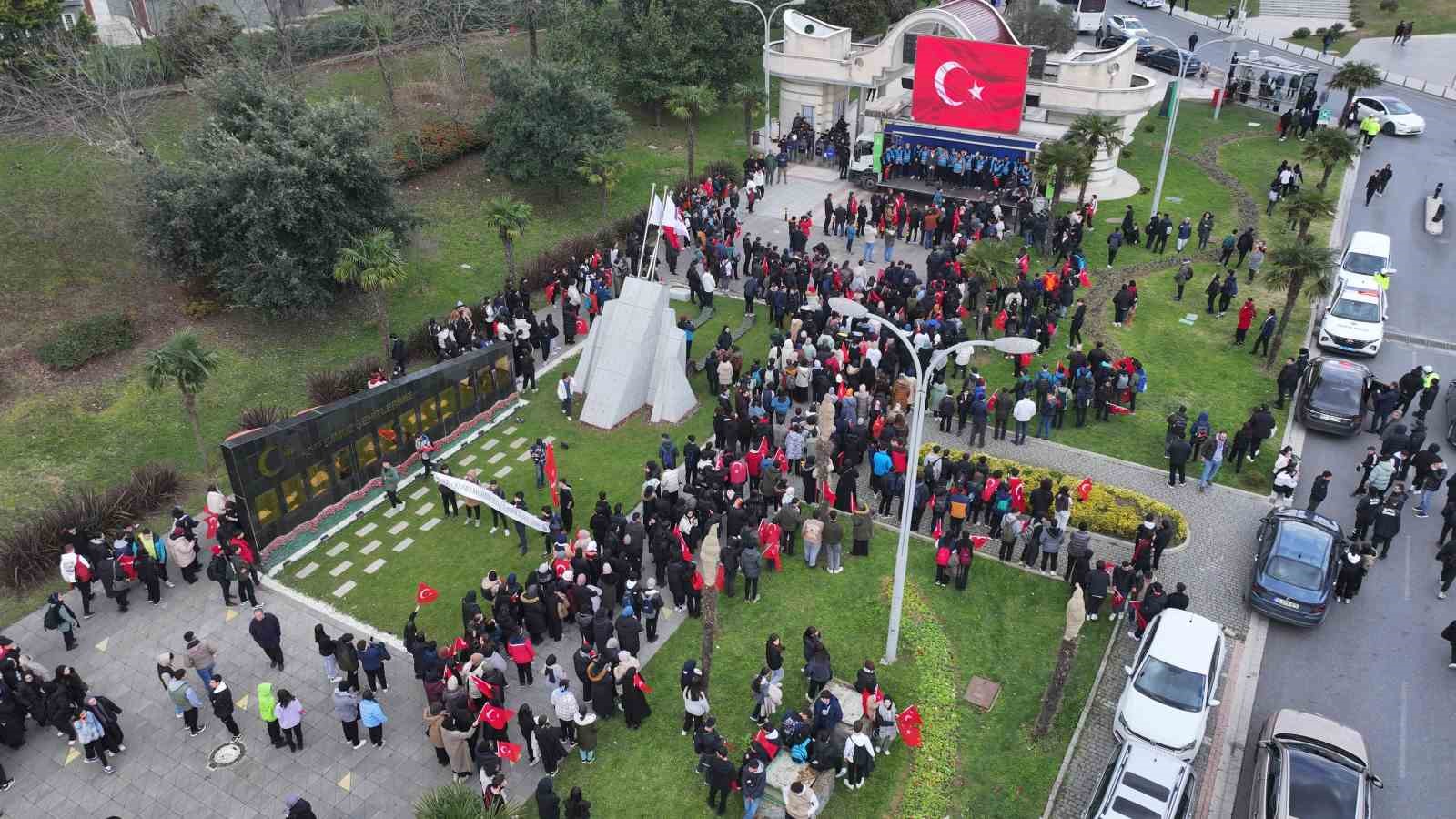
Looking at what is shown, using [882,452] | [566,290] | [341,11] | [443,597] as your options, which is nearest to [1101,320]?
[882,452]

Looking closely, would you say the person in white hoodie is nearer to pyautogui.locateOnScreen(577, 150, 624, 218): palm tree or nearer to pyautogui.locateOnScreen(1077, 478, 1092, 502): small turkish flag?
pyautogui.locateOnScreen(1077, 478, 1092, 502): small turkish flag

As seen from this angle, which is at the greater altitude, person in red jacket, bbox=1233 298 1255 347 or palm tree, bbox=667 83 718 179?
palm tree, bbox=667 83 718 179

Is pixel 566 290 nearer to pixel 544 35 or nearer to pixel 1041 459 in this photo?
pixel 1041 459

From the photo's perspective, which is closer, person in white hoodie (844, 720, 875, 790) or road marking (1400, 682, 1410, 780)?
person in white hoodie (844, 720, 875, 790)

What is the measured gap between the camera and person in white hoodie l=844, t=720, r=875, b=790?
A: 14.3m

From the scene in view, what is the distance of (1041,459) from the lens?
22891mm

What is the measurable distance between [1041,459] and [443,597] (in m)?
13.7

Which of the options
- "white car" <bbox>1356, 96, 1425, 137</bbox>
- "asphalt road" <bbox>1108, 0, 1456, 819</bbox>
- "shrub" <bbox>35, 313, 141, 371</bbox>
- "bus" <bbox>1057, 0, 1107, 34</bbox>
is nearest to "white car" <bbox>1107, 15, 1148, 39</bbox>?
"bus" <bbox>1057, 0, 1107, 34</bbox>

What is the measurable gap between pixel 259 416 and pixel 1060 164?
24911 millimetres

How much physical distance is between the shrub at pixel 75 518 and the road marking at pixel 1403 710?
23.9m

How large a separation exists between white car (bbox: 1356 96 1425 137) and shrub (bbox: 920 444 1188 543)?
32967 mm

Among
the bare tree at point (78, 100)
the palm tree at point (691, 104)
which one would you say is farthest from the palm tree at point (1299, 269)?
the bare tree at point (78, 100)

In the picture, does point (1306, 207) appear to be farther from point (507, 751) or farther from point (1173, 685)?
point (507, 751)

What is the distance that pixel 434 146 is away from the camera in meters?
37.8
